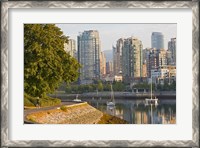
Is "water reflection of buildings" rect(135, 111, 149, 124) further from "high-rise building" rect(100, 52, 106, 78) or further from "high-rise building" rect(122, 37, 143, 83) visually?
"high-rise building" rect(100, 52, 106, 78)

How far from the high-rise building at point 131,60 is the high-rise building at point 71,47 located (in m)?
0.73

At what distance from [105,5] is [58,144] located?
75.0 inches

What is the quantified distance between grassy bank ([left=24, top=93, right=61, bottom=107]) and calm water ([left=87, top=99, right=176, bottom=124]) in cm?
55

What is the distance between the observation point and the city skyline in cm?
671

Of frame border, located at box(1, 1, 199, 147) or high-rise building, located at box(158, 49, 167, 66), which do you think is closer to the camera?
frame border, located at box(1, 1, 199, 147)

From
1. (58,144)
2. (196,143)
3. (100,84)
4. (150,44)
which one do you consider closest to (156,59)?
(150,44)

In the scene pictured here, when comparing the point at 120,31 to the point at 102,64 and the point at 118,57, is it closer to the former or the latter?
the point at 118,57

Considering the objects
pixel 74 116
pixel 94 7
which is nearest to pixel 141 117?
pixel 74 116

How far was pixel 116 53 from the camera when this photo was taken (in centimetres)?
719

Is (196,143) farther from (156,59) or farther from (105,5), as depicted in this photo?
(105,5)

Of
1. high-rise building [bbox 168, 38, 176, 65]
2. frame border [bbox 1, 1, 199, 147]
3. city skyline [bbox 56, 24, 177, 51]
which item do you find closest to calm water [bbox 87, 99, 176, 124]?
frame border [bbox 1, 1, 199, 147]

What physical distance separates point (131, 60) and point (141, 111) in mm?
772

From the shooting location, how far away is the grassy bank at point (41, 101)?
718cm

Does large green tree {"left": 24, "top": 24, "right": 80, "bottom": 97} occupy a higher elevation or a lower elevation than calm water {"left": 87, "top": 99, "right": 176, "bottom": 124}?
higher
